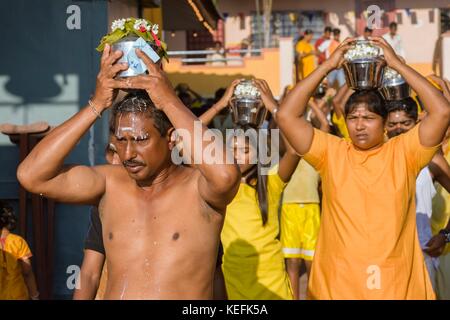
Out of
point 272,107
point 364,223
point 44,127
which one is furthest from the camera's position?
point 44,127

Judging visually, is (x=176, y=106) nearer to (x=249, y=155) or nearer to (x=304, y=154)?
(x=304, y=154)

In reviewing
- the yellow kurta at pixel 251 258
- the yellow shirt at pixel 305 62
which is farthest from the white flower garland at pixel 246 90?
the yellow shirt at pixel 305 62

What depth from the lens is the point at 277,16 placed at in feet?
82.1

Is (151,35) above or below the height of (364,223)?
above

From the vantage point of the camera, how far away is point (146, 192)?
378 cm

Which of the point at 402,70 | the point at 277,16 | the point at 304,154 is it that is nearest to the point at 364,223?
the point at 304,154

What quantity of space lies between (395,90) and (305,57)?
501 inches

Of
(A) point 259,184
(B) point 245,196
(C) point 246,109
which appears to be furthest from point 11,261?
(C) point 246,109

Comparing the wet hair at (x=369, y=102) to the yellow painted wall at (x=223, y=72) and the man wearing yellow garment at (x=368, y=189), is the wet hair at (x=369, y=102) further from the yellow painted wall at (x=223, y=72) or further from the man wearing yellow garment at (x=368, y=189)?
the yellow painted wall at (x=223, y=72)

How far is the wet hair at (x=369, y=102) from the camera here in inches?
190

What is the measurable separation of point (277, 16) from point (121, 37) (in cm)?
2157

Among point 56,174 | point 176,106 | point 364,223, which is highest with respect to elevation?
point 176,106

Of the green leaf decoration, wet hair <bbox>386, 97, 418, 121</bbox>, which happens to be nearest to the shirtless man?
the green leaf decoration
